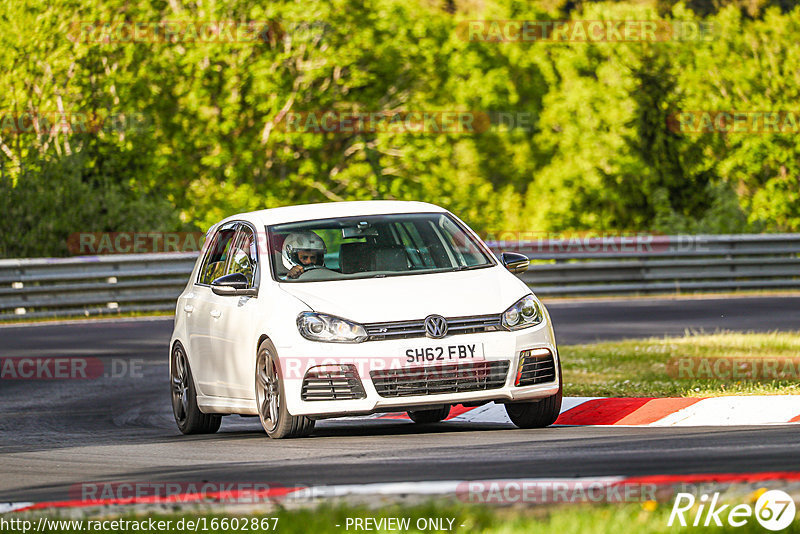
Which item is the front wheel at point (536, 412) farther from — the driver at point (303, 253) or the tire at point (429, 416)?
the driver at point (303, 253)

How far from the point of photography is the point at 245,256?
11.0 m

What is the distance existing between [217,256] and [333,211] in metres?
1.28

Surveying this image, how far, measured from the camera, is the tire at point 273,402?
381 inches

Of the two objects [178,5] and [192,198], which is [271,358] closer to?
[192,198]

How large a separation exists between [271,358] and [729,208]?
93.1 feet

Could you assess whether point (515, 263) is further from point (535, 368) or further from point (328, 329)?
point (328, 329)

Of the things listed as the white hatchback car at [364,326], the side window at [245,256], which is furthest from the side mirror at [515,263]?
the side window at [245,256]

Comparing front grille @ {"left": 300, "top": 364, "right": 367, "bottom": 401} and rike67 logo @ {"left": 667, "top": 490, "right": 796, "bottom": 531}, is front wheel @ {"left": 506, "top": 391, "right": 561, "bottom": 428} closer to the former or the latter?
front grille @ {"left": 300, "top": 364, "right": 367, "bottom": 401}

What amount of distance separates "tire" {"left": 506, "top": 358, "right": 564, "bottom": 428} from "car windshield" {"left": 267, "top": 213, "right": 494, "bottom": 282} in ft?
3.42

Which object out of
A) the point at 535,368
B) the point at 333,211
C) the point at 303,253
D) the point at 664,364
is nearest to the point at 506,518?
the point at 535,368

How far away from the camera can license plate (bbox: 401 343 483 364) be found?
30.8 feet

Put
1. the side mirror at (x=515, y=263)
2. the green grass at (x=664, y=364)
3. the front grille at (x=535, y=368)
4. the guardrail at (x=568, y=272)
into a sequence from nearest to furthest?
the front grille at (x=535, y=368) < the side mirror at (x=515, y=263) < the green grass at (x=664, y=364) < the guardrail at (x=568, y=272)

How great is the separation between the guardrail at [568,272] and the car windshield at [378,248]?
13788 mm

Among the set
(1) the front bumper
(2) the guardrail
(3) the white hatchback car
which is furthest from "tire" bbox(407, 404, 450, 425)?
(2) the guardrail
